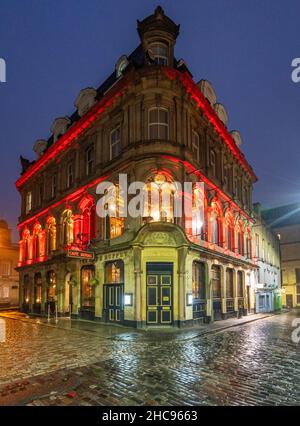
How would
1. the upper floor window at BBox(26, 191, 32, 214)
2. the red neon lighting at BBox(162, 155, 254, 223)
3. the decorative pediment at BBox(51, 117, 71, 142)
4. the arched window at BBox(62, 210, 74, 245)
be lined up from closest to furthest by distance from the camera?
the red neon lighting at BBox(162, 155, 254, 223) → the arched window at BBox(62, 210, 74, 245) → the decorative pediment at BBox(51, 117, 71, 142) → the upper floor window at BBox(26, 191, 32, 214)

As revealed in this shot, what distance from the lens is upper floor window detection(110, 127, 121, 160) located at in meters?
21.0

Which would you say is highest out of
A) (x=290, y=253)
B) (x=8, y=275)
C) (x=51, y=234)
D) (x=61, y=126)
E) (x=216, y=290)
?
(x=61, y=126)

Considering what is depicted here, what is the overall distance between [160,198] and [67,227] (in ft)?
33.5

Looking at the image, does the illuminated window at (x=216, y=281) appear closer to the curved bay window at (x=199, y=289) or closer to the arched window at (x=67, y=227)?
the curved bay window at (x=199, y=289)

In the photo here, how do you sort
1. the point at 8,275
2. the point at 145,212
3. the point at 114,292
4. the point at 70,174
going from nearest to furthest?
the point at 145,212 → the point at 114,292 → the point at 70,174 → the point at 8,275

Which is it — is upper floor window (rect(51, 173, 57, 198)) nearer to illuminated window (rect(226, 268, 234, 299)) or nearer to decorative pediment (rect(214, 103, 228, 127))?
decorative pediment (rect(214, 103, 228, 127))

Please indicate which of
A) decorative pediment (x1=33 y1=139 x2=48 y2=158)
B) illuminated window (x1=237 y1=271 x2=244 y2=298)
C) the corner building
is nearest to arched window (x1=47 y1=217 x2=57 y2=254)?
the corner building

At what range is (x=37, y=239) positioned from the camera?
31.3 m

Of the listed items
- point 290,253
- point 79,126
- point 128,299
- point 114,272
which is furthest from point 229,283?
point 290,253

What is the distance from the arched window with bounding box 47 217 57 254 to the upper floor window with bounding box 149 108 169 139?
13.0 metres

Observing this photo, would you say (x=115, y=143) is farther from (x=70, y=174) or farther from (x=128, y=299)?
(x=128, y=299)

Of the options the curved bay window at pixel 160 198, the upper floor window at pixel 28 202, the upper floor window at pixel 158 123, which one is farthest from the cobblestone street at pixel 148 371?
the upper floor window at pixel 28 202

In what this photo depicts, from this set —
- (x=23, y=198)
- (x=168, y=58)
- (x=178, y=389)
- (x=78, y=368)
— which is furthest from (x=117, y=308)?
(x=23, y=198)

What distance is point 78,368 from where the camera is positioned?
8.91m
